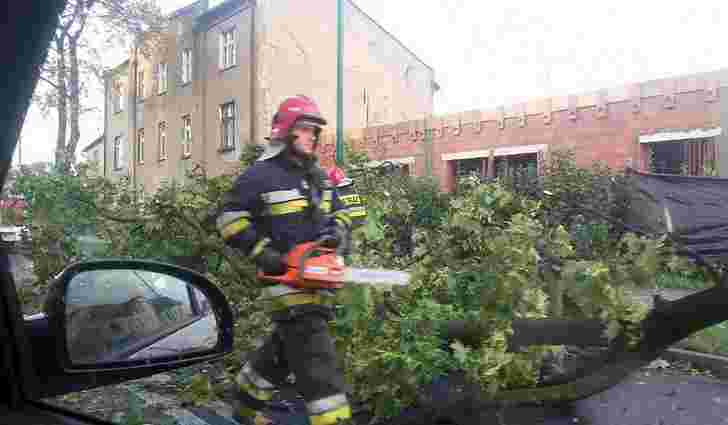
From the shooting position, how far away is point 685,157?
12.0 metres

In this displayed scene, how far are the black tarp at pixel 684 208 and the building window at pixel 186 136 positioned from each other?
36.7 feet

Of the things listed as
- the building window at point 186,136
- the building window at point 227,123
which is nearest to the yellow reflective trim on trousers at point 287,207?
the building window at point 186,136

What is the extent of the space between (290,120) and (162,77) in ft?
33.1

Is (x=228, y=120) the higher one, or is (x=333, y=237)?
(x=228, y=120)

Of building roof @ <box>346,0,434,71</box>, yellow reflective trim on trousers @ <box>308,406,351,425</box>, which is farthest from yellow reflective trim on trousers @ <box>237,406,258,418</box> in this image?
building roof @ <box>346,0,434,71</box>

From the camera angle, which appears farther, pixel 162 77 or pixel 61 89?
pixel 162 77

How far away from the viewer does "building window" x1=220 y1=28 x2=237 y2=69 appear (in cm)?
1584

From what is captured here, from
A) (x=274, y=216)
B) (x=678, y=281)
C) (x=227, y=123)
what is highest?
(x=227, y=123)

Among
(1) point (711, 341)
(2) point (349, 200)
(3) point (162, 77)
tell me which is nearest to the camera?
(2) point (349, 200)

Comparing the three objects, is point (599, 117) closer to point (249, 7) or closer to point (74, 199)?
point (249, 7)

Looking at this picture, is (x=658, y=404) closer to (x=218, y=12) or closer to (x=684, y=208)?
(x=684, y=208)

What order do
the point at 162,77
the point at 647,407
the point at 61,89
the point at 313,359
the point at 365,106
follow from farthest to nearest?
the point at 365,106
the point at 162,77
the point at 647,407
the point at 313,359
the point at 61,89

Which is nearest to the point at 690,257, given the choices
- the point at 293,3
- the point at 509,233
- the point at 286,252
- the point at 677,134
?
the point at 509,233

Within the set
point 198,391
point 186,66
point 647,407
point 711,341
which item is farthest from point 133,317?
point 186,66
